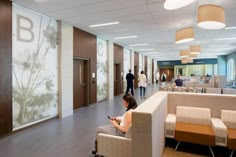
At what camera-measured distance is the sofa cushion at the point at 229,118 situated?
3.44m

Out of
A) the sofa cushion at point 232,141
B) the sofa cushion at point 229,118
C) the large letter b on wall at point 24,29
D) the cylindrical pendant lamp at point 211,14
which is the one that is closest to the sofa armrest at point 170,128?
the sofa cushion at point 232,141

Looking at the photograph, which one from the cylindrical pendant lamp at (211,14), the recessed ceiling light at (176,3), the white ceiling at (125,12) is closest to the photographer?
the recessed ceiling light at (176,3)

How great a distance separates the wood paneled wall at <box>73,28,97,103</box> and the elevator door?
25 cm

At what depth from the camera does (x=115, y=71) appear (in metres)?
11.4

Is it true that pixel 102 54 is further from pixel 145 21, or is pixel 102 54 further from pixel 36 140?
pixel 36 140

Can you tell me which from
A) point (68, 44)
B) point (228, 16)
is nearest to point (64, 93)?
point (68, 44)

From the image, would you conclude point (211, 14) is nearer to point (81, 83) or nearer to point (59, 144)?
point (59, 144)

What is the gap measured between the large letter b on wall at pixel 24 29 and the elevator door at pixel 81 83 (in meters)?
2.56

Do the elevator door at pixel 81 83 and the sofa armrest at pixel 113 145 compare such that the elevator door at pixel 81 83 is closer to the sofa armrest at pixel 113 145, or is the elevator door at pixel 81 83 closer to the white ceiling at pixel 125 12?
the white ceiling at pixel 125 12

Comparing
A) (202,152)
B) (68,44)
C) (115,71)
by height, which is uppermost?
(68,44)

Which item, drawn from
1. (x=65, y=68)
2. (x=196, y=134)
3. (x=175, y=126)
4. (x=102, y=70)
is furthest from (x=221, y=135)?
(x=102, y=70)

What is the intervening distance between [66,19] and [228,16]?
208 inches

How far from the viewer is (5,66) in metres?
4.04

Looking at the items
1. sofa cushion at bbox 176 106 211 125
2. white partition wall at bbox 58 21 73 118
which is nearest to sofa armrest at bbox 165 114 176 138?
sofa cushion at bbox 176 106 211 125
